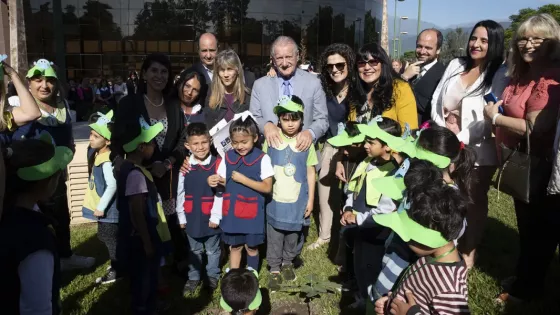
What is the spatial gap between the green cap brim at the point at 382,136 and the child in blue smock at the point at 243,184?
3.10ft

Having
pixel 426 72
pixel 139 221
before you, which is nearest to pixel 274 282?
pixel 139 221

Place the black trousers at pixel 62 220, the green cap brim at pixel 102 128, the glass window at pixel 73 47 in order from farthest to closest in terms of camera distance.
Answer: the glass window at pixel 73 47 → the black trousers at pixel 62 220 → the green cap brim at pixel 102 128

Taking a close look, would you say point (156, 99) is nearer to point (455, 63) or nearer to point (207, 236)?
point (207, 236)

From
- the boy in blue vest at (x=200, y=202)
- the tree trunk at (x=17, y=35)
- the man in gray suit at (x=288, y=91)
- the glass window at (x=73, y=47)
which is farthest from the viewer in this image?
the glass window at (x=73, y=47)

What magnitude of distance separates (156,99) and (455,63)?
2.66m

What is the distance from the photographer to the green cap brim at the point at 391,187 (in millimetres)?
2270

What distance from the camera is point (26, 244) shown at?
1680 millimetres

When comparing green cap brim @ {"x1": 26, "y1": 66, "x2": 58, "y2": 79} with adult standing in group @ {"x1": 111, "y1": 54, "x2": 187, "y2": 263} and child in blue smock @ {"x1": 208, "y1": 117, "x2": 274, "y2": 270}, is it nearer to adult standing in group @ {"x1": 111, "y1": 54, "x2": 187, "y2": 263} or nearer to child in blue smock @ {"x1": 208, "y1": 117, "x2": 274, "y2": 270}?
adult standing in group @ {"x1": 111, "y1": 54, "x2": 187, "y2": 263}

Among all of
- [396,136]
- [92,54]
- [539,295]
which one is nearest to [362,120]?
[396,136]

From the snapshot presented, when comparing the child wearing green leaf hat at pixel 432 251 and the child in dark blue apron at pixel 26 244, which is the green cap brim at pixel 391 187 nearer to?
the child wearing green leaf hat at pixel 432 251

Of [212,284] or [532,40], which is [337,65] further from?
[212,284]

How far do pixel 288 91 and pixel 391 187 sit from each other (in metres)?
1.88

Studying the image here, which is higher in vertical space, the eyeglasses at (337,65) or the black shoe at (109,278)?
the eyeglasses at (337,65)

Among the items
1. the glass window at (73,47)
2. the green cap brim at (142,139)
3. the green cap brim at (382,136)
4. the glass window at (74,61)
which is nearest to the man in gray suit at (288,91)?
the green cap brim at (382,136)
